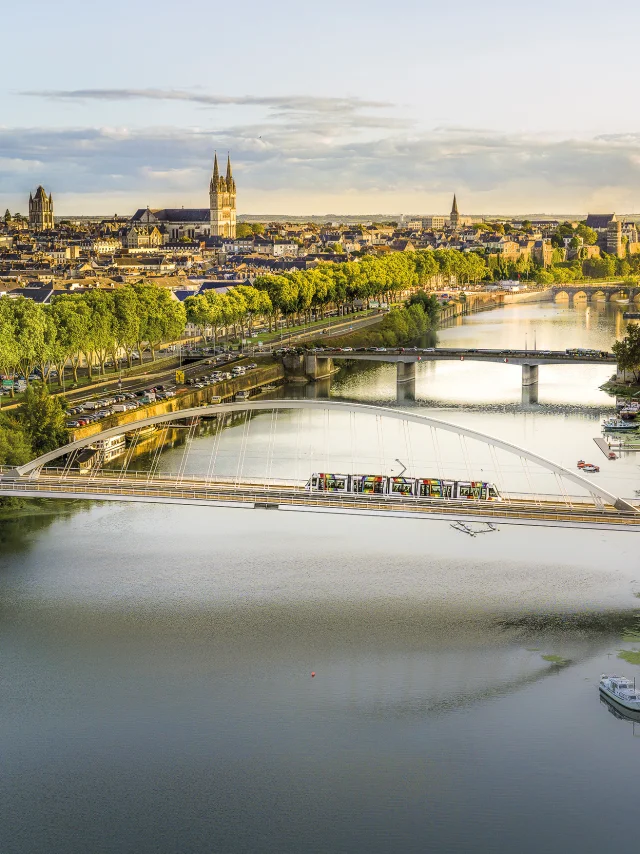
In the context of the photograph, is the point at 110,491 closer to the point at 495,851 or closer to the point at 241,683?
the point at 241,683

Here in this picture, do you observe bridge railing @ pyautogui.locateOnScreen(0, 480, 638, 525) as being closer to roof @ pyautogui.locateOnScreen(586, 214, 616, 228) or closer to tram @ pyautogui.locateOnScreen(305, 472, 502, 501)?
tram @ pyautogui.locateOnScreen(305, 472, 502, 501)

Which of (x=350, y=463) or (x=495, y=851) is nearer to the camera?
(x=495, y=851)

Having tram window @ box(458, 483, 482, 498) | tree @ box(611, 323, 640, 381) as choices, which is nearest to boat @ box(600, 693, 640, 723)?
tram window @ box(458, 483, 482, 498)

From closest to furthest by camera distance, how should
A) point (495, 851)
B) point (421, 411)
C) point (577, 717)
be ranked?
point (495, 851) < point (577, 717) < point (421, 411)

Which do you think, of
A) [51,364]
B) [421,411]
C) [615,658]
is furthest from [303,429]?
[615,658]

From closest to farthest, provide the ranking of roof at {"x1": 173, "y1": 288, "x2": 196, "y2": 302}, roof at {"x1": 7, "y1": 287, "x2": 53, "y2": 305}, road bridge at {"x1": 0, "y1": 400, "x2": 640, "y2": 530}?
road bridge at {"x1": 0, "y1": 400, "x2": 640, "y2": 530} < roof at {"x1": 7, "y1": 287, "x2": 53, "y2": 305} < roof at {"x1": 173, "y1": 288, "x2": 196, "y2": 302}

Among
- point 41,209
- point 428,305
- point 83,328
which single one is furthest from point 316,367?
point 41,209

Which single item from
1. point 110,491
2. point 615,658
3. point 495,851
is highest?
point 110,491

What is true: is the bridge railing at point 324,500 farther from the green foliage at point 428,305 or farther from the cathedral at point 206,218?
the cathedral at point 206,218
